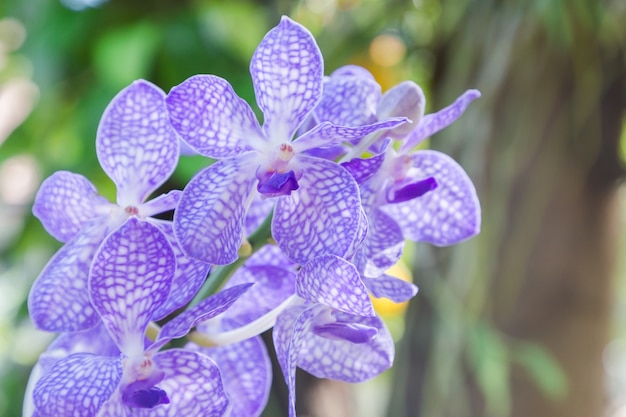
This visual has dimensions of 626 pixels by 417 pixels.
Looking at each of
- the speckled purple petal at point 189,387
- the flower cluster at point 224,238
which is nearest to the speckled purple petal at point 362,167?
the flower cluster at point 224,238

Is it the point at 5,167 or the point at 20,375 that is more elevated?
the point at 5,167

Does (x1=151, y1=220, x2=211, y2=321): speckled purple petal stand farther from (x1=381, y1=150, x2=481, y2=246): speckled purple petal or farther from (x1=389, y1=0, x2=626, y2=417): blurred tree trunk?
(x1=389, y1=0, x2=626, y2=417): blurred tree trunk

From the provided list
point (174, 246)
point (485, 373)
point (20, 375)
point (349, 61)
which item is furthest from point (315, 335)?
point (20, 375)

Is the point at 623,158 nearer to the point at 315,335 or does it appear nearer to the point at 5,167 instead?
the point at 315,335

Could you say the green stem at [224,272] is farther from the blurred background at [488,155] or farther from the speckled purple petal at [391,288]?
the blurred background at [488,155]

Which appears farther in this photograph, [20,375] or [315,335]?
[20,375]

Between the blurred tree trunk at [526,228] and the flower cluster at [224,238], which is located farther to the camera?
the blurred tree trunk at [526,228]
